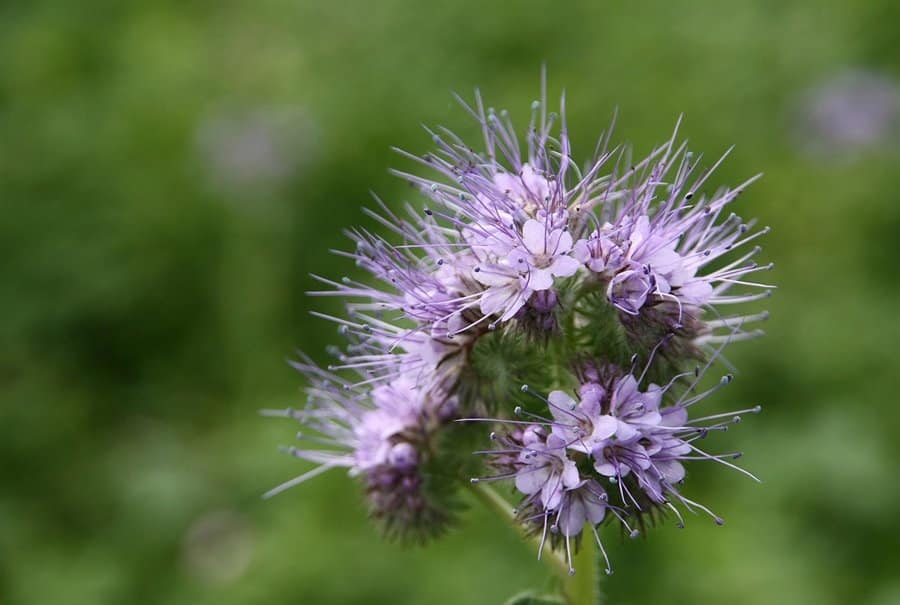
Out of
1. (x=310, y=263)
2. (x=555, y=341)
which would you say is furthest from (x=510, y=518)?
(x=310, y=263)

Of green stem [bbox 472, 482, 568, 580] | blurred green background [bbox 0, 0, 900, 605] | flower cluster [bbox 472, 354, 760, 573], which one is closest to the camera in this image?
flower cluster [bbox 472, 354, 760, 573]

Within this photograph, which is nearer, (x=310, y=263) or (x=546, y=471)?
(x=546, y=471)

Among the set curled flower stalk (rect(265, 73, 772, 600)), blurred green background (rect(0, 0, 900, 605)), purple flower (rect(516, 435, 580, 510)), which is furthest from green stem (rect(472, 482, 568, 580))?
blurred green background (rect(0, 0, 900, 605))

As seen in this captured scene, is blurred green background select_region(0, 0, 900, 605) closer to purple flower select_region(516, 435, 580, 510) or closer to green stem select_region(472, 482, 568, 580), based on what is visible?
green stem select_region(472, 482, 568, 580)

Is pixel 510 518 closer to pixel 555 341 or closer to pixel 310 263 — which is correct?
pixel 555 341

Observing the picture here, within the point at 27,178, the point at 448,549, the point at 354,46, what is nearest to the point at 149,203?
the point at 27,178

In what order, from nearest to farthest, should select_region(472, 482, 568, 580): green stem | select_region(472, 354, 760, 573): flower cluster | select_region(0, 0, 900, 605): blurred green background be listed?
select_region(472, 354, 760, 573): flower cluster → select_region(472, 482, 568, 580): green stem → select_region(0, 0, 900, 605): blurred green background
